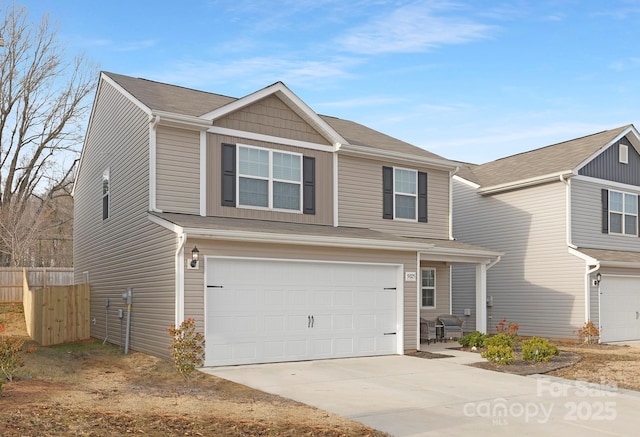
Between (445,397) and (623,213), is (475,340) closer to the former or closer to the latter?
(445,397)

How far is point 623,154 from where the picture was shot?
2189cm

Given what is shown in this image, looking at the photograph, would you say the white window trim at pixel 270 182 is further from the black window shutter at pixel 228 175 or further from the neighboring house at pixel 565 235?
the neighboring house at pixel 565 235

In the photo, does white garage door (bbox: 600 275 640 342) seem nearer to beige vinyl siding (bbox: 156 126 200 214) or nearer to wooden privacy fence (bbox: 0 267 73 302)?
beige vinyl siding (bbox: 156 126 200 214)

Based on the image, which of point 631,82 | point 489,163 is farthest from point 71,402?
point 489,163

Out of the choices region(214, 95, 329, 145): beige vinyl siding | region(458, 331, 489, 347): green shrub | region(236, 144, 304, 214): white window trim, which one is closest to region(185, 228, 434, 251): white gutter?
region(236, 144, 304, 214): white window trim

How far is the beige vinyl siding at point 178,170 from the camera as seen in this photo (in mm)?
14156

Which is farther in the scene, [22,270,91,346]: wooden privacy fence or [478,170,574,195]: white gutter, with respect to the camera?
[478,170,574,195]: white gutter

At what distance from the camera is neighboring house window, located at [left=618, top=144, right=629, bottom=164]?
21.8 metres

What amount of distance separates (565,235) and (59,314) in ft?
51.2

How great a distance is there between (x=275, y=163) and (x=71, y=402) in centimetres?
855

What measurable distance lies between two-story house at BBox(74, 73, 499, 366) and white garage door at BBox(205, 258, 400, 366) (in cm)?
3

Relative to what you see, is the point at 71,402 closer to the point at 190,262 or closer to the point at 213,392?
the point at 213,392

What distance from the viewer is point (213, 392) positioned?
984 centimetres

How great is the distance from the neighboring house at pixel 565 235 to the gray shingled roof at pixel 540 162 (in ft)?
0.21
